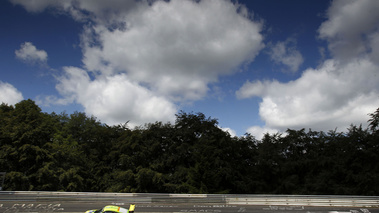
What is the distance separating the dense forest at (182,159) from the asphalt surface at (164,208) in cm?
1205

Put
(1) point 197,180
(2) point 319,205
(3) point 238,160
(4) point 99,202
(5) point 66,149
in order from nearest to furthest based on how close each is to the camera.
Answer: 1. (2) point 319,205
2. (4) point 99,202
3. (1) point 197,180
4. (5) point 66,149
5. (3) point 238,160

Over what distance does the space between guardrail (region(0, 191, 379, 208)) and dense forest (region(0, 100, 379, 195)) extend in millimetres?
10066

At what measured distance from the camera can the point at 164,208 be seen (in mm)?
21031

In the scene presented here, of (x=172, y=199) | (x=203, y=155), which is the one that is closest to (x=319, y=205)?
(x=172, y=199)

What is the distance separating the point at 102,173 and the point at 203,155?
20.8 m

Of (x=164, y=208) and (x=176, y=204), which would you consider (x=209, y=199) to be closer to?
(x=176, y=204)

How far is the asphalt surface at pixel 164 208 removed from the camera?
64.4 ft

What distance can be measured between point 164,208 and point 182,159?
62.4 feet

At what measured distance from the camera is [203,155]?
34938mm

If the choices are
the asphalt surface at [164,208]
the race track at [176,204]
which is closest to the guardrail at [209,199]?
the race track at [176,204]

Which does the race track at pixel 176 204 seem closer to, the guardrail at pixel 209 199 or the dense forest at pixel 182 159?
the guardrail at pixel 209 199

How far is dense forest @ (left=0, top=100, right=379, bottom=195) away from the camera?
3444 cm

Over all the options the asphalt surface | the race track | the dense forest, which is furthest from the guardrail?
the dense forest

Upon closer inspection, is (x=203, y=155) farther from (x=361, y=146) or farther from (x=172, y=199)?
(x=361, y=146)
